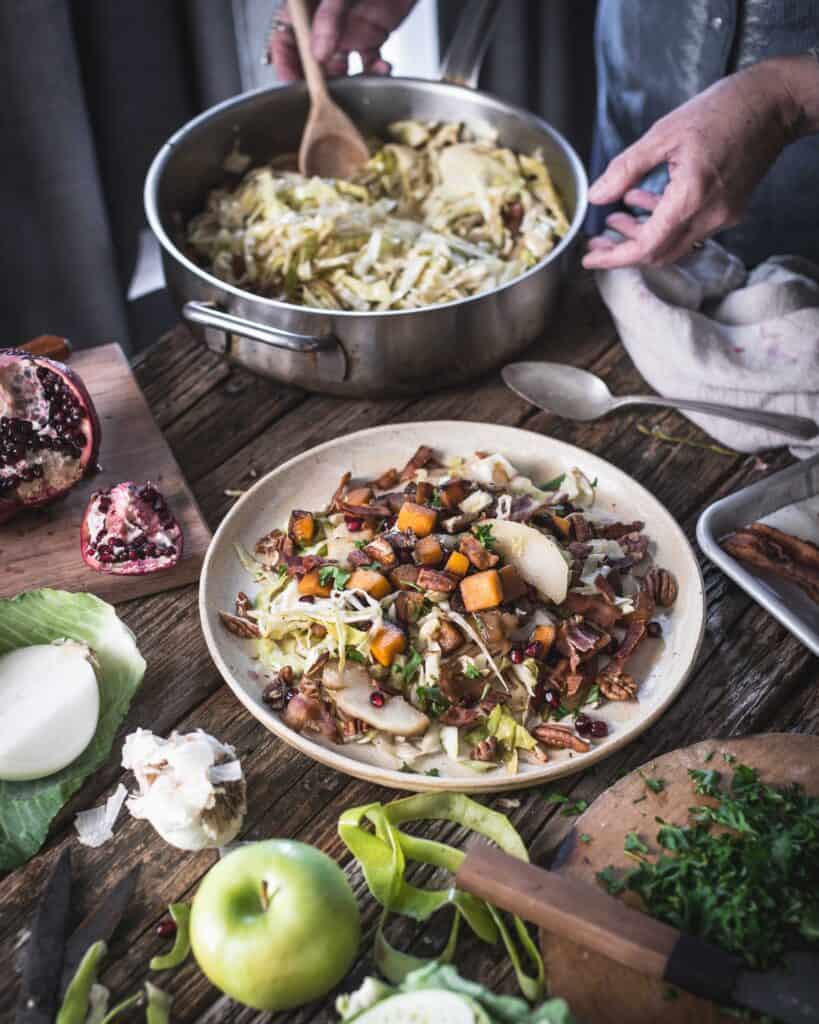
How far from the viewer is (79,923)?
6.42 feet

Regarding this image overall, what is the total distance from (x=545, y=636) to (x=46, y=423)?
1346 mm

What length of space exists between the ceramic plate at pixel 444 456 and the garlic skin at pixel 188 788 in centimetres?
14

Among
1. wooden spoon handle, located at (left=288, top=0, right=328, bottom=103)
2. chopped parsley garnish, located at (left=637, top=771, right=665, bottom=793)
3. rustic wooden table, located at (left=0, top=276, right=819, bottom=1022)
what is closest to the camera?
rustic wooden table, located at (left=0, top=276, right=819, bottom=1022)

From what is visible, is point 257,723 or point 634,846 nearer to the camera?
point 634,846

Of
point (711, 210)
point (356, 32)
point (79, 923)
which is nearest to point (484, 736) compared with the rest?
point (79, 923)

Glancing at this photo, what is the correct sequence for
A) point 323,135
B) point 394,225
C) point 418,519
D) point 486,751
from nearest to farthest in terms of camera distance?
point 486,751 → point 418,519 → point 394,225 → point 323,135

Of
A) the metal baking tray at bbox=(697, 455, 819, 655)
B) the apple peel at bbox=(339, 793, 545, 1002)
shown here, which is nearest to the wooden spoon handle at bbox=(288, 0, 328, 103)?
the metal baking tray at bbox=(697, 455, 819, 655)

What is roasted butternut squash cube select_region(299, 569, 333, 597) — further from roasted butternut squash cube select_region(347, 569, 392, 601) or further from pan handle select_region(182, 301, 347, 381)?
pan handle select_region(182, 301, 347, 381)

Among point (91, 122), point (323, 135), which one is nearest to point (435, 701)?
point (323, 135)

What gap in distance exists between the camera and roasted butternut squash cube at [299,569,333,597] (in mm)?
2383

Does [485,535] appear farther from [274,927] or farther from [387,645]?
[274,927]

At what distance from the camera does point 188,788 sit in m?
2.00

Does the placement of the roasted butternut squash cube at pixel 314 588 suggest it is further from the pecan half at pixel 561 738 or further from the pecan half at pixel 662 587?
the pecan half at pixel 662 587

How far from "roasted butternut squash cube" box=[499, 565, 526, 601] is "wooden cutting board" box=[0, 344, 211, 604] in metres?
0.76
